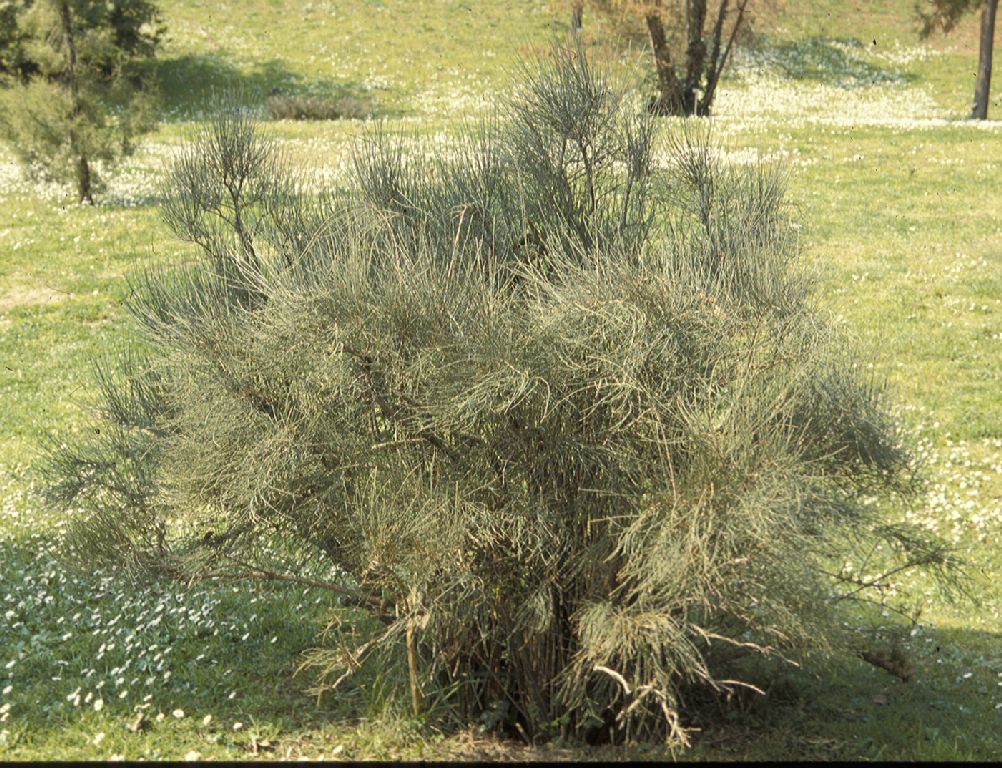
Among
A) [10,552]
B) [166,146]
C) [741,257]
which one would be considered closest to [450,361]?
[741,257]

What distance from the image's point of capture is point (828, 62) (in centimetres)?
4234

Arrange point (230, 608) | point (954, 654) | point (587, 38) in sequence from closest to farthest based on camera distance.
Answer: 1. point (954, 654)
2. point (230, 608)
3. point (587, 38)

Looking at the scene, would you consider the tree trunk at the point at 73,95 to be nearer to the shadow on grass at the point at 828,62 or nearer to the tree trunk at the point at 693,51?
the tree trunk at the point at 693,51

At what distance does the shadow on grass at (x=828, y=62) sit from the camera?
1583 inches

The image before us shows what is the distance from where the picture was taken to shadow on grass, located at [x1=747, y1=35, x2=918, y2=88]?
132ft

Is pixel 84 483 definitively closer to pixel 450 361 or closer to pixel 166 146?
pixel 450 361

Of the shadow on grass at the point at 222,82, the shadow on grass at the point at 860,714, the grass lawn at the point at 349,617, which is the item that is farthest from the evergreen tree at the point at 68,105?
the shadow on grass at the point at 860,714

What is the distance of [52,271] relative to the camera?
55.5ft

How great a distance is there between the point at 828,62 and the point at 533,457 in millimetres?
39831

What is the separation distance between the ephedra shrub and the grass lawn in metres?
0.46

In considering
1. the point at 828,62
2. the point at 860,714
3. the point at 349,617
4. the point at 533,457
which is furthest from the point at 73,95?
the point at 828,62

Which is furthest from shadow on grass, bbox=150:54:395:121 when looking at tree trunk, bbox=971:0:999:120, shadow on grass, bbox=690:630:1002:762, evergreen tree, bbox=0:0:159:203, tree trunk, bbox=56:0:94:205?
shadow on grass, bbox=690:630:1002:762

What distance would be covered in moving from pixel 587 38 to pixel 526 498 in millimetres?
23656

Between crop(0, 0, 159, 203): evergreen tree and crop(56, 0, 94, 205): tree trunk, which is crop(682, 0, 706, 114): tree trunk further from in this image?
crop(56, 0, 94, 205): tree trunk
